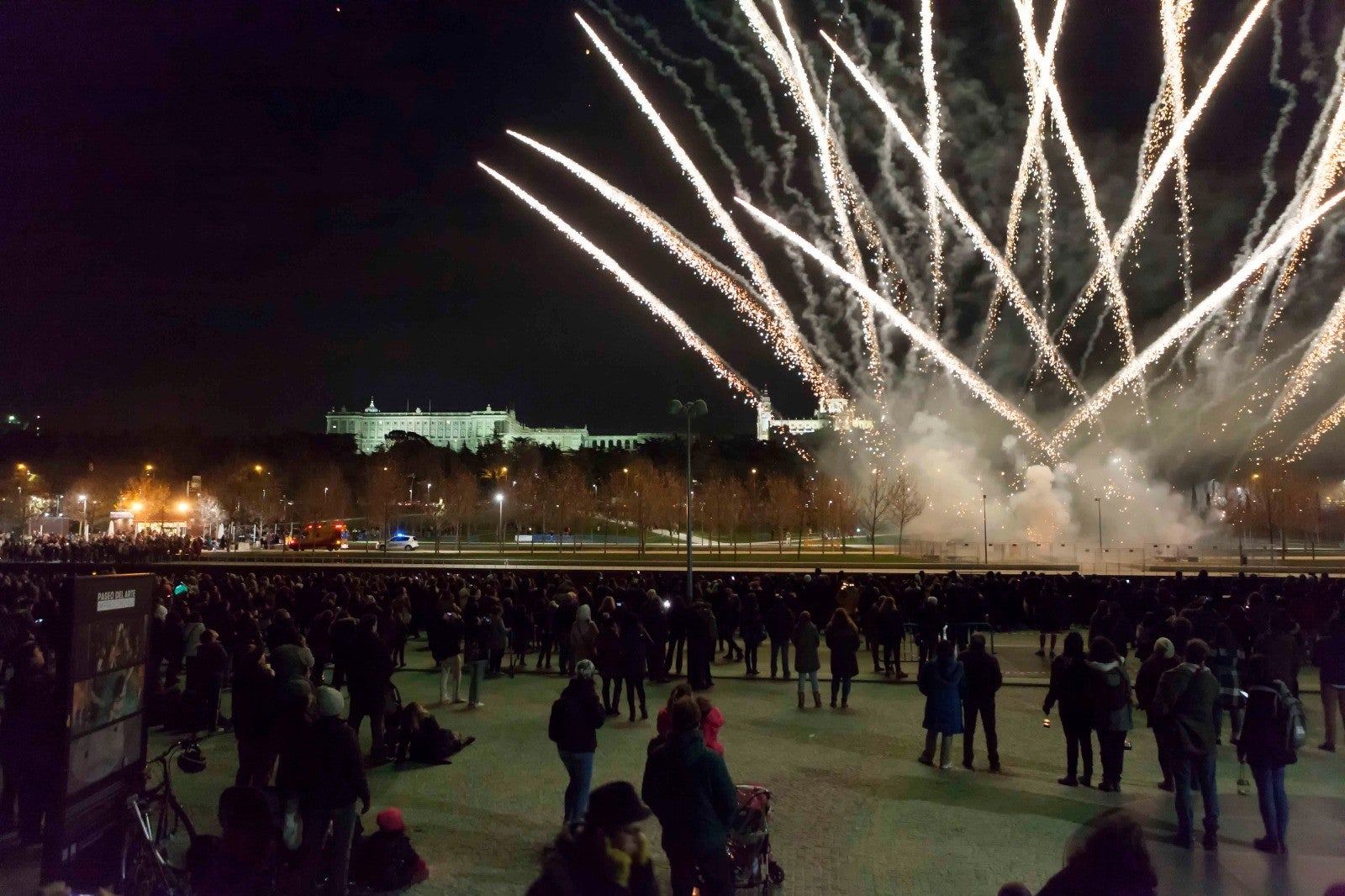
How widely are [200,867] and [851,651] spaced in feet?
31.0

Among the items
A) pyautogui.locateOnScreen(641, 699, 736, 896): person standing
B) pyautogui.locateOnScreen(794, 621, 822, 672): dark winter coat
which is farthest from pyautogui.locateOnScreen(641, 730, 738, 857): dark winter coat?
pyautogui.locateOnScreen(794, 621, 822, 672): dark winter coat

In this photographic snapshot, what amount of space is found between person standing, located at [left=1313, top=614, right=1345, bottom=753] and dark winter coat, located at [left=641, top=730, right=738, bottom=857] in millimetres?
9201

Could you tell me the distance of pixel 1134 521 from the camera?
5716cm

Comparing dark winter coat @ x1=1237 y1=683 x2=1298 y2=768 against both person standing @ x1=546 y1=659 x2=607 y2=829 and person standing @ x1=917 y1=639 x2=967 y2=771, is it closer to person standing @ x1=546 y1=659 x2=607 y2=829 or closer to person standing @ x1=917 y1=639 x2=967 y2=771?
person standing @ x1=917 y1=639 x2=967 y2=771

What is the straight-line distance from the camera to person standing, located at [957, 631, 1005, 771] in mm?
9820

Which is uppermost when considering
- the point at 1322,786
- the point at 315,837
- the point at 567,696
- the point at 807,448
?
the point at 807,448

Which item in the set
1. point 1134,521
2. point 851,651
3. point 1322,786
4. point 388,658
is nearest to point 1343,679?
point 1322,786

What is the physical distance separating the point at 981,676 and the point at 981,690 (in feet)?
0.56

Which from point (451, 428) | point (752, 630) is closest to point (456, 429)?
point (451, 428)

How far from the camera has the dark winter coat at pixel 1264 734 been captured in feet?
23.6

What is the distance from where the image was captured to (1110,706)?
8844 millimetres

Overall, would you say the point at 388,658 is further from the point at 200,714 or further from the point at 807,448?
the point at 807,448

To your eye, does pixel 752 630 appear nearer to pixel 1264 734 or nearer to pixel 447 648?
pixel 447 648

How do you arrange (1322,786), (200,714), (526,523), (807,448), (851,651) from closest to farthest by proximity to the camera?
(1322,786)
(200,714)
(851,651)
(526,523)
(807,448)
